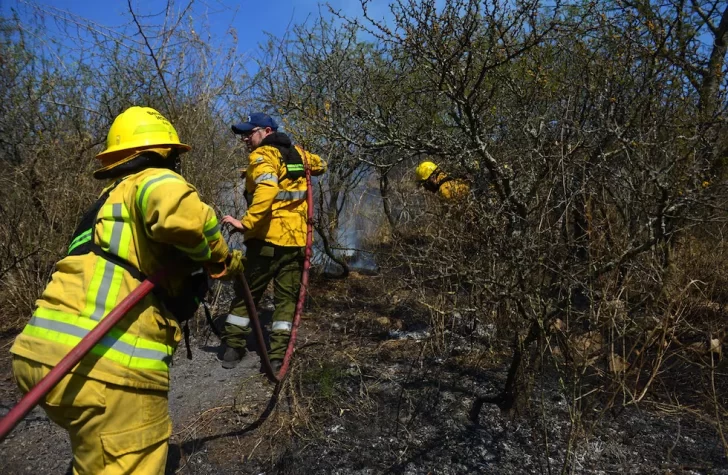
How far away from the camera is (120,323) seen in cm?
177

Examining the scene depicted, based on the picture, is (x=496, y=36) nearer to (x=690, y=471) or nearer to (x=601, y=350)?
(x=601, y=350)

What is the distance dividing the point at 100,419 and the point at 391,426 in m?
1.68

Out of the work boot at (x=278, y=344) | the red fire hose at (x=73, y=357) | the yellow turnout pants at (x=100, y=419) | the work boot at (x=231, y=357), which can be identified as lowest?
the work boot at (x=231, y=357)

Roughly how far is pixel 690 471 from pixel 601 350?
2.29ft

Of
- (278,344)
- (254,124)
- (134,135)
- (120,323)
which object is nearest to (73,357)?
(120,323)

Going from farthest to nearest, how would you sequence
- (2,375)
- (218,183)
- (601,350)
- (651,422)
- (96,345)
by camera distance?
1. (218,183)
2. (2,375)
3. (651,422)
4. (601,350)
5. (96,345)

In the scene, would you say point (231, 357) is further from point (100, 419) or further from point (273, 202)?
point (100, 419)

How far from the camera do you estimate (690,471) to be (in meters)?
2.53

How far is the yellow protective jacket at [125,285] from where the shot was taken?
1710mm

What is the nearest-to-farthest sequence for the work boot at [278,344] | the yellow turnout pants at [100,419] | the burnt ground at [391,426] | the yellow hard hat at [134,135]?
1. the yellow turnout pants at [100,419]
2. the yellow hard hat at [134,135]
3. the burnt ground at [391,426]
4. the work boot at [278,344]

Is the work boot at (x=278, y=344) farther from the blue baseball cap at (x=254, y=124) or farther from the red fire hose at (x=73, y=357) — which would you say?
the red fire hose at (x=73, y=357)

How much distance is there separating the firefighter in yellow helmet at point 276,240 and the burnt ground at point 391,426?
0.71ft

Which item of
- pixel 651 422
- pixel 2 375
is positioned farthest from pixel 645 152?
pixel 2 375

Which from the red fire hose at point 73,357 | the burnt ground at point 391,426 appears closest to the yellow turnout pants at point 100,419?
the red fire hose at point 73,357
